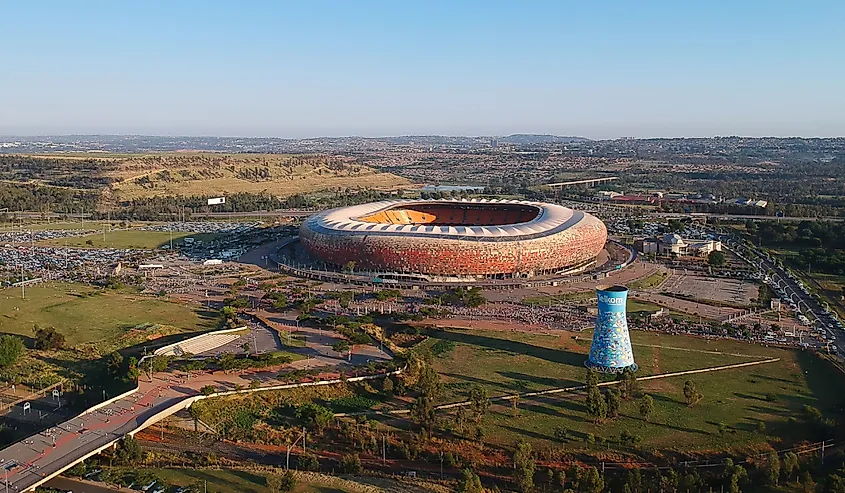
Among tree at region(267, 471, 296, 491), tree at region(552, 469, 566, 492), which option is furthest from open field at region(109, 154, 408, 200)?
tree at region(552, 469, 566, 492)

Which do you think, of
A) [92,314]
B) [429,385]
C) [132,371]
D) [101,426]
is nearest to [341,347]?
[429,385]

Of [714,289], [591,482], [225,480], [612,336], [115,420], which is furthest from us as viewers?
[714,289]

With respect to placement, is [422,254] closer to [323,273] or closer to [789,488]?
[323,273]

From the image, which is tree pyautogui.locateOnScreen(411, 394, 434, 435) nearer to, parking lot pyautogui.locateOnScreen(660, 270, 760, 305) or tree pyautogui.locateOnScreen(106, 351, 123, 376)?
tree pyautogui.locateOnScreen(106, 351, 123, 376)

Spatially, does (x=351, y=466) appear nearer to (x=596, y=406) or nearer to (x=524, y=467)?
(x=524, y=467)

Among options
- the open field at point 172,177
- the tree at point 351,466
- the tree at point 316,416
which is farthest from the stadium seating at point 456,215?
the open field at point 172,177

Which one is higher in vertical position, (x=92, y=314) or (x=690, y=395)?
(x=690, y=395)
